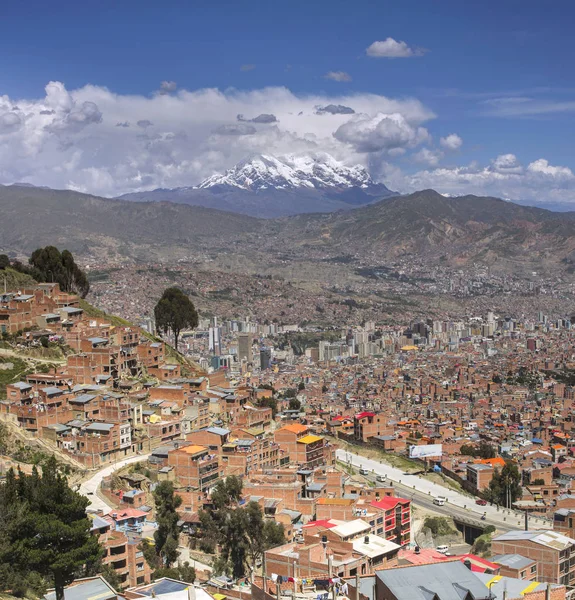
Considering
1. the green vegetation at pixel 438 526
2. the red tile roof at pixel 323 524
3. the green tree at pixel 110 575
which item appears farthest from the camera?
the green vegetation at pixel 438 526

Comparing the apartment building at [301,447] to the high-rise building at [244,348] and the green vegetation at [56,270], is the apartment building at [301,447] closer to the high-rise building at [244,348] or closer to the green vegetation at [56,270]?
the green vegetation at [56,270]

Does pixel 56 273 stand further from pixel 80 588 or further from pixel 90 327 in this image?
pixel 80 588

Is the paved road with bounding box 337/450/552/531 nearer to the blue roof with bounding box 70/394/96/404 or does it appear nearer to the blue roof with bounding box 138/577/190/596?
the blue roof with bounding box 70/394/96/404

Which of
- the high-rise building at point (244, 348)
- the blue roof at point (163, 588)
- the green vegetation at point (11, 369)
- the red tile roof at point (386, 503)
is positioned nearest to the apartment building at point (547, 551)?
the red tile roof at point (386, 503)

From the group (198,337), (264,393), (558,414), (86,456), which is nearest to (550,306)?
(198,337)

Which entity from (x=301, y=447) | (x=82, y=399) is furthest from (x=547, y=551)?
(x=82, y=399)
